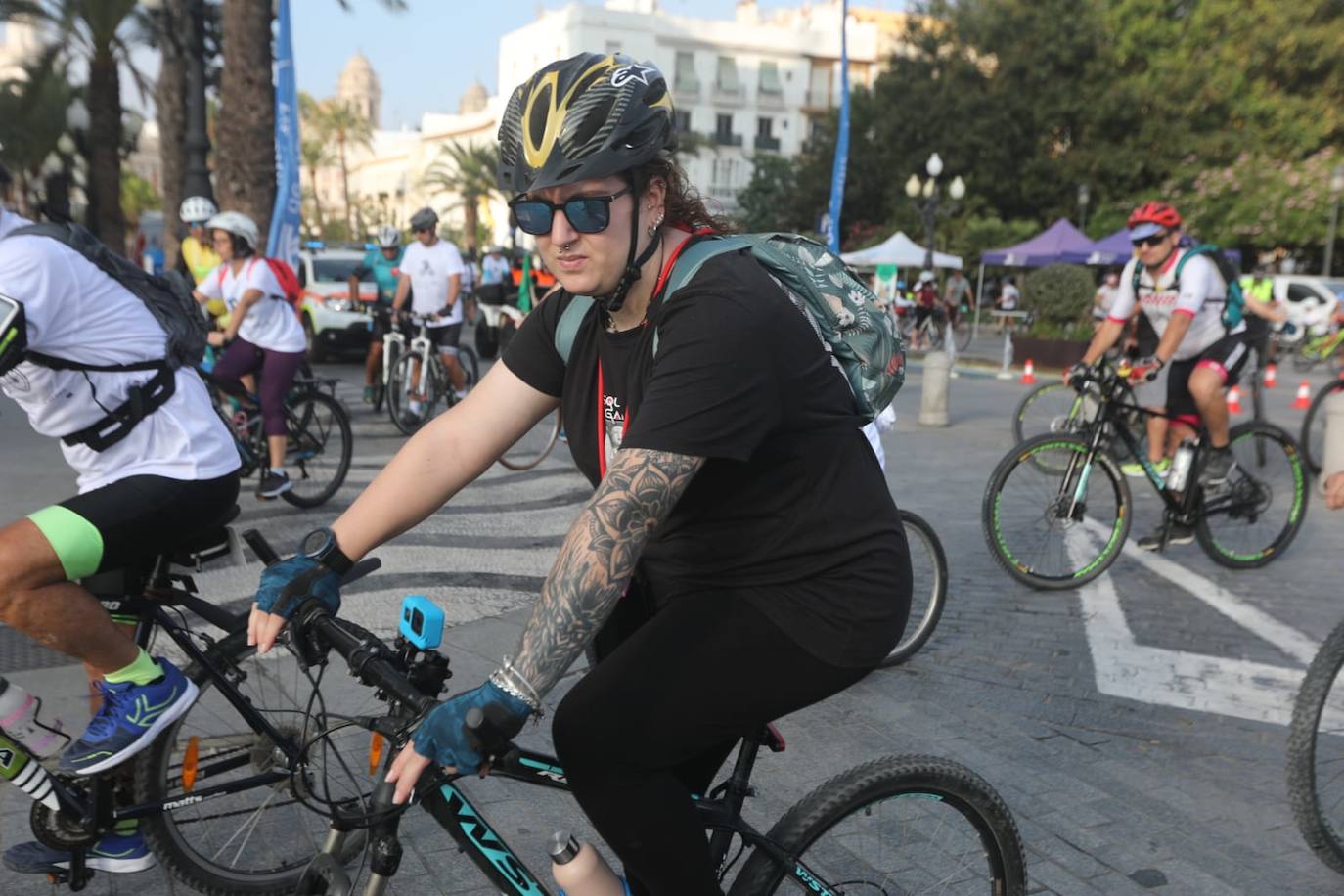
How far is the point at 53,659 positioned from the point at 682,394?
12.7 feet

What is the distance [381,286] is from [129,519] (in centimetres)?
1069

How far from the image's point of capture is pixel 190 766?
2.81 meters

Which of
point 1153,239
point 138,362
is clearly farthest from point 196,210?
point 1153,239

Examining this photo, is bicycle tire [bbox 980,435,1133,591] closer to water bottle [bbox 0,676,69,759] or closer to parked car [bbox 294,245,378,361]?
water bottle [bbox 0,676,69,759]

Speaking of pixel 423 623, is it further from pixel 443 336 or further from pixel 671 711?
pixel 443 336

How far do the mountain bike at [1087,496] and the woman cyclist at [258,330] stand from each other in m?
4.55

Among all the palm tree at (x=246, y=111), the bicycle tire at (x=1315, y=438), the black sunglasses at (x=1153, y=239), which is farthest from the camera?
the palm tree at (x=246, y=111)

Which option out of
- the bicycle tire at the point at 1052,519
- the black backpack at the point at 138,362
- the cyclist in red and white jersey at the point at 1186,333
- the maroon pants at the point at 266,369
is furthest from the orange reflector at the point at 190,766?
the cyclist in red and white jersey at the point at 1186,333

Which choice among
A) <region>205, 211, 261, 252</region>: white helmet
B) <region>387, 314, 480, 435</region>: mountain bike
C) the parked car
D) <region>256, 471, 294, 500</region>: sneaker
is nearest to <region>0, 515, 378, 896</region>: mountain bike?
<region>256, 471, 294, 500</region>: sneaker

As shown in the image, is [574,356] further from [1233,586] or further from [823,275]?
[1233,586]

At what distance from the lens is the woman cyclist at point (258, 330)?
7438 millimetres

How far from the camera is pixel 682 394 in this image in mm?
1738

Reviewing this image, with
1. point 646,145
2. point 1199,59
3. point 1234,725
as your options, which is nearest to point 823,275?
point 646,145

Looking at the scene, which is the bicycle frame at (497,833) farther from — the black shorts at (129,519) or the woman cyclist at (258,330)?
the woman cyclist at (258,330)
